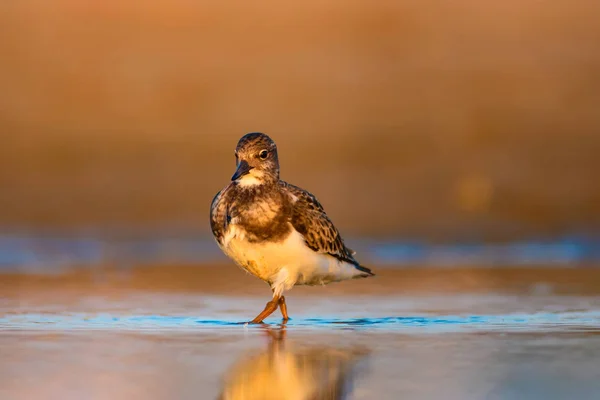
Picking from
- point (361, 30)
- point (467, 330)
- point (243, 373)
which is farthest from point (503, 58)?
point (243, 373)

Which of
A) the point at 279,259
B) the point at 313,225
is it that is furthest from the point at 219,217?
the point at 313,225

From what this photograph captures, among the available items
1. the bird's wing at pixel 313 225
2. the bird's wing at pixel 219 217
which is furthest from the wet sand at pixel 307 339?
the bird's wing at pixel 219 217

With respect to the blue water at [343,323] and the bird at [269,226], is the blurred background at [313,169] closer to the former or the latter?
the blue water at [343,323]

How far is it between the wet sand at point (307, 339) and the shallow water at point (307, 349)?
0.03ft

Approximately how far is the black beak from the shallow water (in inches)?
40.9

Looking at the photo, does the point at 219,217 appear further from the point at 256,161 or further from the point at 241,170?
the point at 256,161

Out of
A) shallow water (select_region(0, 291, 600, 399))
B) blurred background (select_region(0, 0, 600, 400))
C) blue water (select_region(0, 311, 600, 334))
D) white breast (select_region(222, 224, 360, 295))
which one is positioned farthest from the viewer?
white breast (select_region(222, 224, 360, 295))

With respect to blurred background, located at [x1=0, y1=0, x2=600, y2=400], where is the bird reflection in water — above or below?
below

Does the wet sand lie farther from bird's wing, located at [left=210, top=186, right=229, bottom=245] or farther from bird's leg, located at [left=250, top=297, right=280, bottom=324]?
bird's wing, located at [left=210, top=186, right=229, bottom=245]

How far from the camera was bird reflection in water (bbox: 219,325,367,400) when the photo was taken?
6.29 meters

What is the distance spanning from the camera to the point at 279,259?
9.56m

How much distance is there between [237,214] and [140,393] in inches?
130

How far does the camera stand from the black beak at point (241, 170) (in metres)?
9.62

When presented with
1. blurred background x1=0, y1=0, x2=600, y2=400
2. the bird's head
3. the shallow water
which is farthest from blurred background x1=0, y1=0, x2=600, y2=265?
the bird's head
